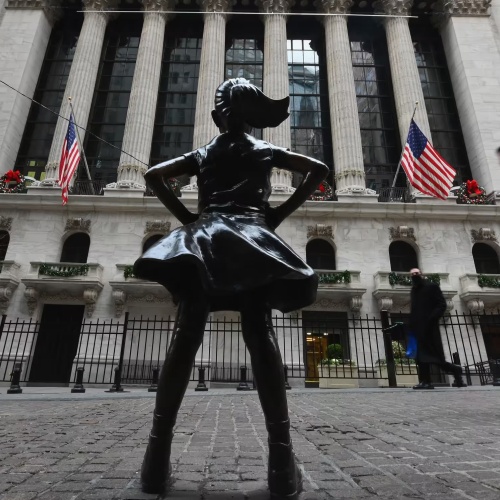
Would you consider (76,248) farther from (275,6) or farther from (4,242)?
(275,6)

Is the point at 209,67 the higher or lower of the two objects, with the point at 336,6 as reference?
lower

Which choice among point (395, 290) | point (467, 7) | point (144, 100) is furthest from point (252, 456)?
point (467, 7)

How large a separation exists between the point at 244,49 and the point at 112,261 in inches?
698

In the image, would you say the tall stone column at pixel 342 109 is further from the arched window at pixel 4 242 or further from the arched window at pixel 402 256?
the arched window at pixel 4 242

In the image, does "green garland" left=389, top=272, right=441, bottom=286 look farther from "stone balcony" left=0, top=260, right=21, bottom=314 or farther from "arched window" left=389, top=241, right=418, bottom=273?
"stone balcony" left=0, top=260, right=21, bottom=314

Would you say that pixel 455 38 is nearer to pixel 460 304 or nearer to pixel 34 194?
pixel 460 304

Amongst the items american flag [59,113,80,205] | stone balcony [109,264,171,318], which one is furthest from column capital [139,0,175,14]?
stone balcony [109,264,171,318]

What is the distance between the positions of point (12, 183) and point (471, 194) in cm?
2408

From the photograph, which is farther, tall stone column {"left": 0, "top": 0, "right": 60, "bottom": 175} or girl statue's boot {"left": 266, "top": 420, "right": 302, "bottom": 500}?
tall stone column {"left": 0, "top": 0, "right": 60, "bottom": 175}

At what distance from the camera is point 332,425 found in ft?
13.2

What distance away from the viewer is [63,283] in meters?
18.1

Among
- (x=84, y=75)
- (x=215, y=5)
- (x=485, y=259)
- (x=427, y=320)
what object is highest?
(x=215, y=5)

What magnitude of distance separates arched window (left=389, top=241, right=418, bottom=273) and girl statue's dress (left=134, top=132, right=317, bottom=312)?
19.6 metres

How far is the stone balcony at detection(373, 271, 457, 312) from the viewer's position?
18.3 meters
